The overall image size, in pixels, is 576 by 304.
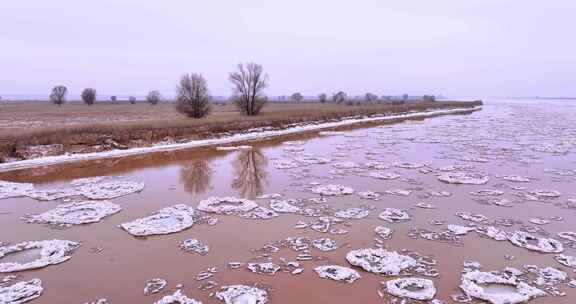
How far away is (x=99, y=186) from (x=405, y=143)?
55.3ft

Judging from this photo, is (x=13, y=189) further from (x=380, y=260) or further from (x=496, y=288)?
(x=496, y=288)

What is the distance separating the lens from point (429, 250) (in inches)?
233

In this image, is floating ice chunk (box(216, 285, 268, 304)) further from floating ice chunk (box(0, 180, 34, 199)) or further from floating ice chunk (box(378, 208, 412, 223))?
floating ice chunk (box(0, 180, 34, 199))

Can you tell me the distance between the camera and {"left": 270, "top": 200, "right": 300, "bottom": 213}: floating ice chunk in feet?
26.8

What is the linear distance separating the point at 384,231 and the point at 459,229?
1611mm

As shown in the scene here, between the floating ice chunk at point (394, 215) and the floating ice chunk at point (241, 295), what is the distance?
3.97 meters

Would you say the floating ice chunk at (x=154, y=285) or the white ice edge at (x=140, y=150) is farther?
the white ice edge at (x=140, y=150)

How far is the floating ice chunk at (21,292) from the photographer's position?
4.51m

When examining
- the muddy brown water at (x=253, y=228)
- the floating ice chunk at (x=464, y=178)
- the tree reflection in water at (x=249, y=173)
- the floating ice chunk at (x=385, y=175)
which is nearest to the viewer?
the muddy brown water at (x=253, y=228)

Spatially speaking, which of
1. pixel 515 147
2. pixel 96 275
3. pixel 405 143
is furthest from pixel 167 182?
pixel 515 147

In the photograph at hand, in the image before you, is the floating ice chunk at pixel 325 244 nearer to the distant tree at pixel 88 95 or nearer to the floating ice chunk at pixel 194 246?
the floating ice chunk at pixel 194 246

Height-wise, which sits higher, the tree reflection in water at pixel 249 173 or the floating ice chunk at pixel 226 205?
the tree reflection in water at pixel 249 173

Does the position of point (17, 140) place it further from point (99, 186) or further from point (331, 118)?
point (331, 118)

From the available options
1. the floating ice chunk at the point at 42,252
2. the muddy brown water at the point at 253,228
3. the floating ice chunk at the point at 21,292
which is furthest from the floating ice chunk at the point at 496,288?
the floating ice chunk at the point at 42,252
